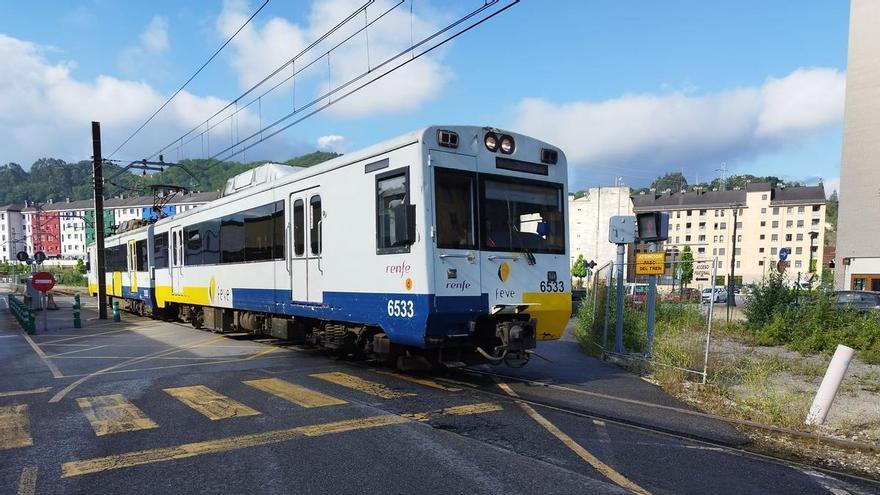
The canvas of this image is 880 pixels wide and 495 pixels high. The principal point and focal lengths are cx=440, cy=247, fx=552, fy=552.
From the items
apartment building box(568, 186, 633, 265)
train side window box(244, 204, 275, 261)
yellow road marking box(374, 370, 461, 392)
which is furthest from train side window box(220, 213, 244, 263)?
apartment building box(568, 186, 633, 265)

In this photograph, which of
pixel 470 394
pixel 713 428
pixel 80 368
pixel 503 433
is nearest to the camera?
pixel 503 433

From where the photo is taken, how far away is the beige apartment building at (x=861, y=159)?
1754 inches

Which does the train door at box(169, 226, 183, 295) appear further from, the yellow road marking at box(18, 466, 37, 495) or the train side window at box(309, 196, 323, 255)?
the yellow road marking at box(18, 466, 37, 495)

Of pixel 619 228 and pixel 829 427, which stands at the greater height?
pixel 619 228

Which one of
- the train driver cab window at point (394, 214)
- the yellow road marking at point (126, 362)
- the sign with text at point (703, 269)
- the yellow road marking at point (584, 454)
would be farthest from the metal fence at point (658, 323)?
the yellow road marking at point (126, 362)

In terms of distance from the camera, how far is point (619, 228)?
1077cm

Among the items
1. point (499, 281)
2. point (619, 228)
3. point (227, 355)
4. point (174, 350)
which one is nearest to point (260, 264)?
point (227, 355)

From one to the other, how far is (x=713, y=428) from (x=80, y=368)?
33.6 feet

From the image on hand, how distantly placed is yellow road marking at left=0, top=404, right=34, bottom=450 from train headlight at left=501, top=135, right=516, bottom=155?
659 cm

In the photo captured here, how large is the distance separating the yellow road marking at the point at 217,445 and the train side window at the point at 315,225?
3.92 meters

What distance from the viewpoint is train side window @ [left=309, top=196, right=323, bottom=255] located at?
9.40 metres

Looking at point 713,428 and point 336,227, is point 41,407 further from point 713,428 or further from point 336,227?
point 713,428

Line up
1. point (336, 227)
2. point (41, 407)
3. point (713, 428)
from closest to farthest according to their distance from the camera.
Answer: point (713, 428), point (41, 407), point (336, 227)

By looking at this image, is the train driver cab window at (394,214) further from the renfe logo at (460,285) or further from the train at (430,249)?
the renfe logo at (460,285)
